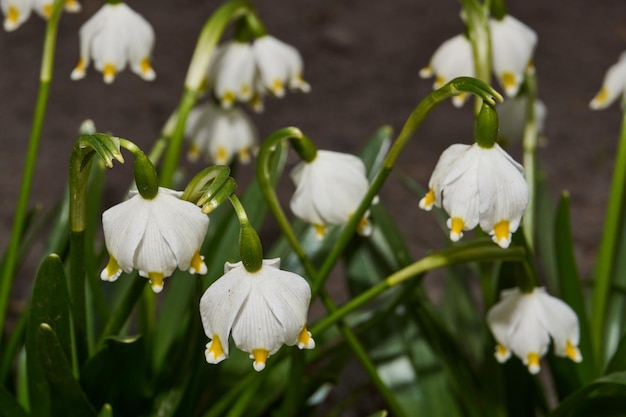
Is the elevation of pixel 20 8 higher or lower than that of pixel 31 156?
higher

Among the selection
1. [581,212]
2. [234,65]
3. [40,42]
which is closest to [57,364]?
[234,65]

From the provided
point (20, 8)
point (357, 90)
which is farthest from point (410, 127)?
point (357, 90)

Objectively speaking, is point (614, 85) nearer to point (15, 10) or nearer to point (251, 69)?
point (251, 69)

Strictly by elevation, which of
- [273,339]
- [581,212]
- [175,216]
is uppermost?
[175,216]

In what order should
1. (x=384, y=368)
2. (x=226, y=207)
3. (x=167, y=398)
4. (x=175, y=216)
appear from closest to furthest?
(x=175, y=216)
(x=167, y=398)
(x=384, y=368)
(x=226, y=207)

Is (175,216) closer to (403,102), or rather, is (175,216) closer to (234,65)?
(234,65)

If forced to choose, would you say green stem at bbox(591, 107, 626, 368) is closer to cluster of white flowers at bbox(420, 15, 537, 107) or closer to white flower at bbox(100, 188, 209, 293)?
cluster of white flowers at bbox(420, 15, 537, 107)
